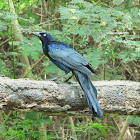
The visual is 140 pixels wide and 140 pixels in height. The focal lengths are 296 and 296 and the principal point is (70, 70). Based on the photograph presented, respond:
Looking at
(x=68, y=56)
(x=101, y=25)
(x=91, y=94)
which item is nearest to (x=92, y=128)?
(x=101, y=25)

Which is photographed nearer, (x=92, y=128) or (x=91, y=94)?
(x=91, y=94)

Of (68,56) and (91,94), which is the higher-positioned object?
(68,56)

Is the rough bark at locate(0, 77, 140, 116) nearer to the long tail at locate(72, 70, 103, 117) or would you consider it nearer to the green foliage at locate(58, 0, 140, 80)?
the long tail at locate(72, 70, 103, 117)

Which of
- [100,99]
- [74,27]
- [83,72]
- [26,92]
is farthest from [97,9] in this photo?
[26,92]

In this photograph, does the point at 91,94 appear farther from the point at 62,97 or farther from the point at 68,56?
the point at 68,56

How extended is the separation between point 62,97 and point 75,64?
62 centimetres

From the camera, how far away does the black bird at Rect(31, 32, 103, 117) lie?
3266 mm

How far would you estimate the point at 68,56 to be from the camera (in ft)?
13.2

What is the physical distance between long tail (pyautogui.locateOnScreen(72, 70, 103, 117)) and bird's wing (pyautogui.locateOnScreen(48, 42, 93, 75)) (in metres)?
0.09

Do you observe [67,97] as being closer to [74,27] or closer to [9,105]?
[9,105]

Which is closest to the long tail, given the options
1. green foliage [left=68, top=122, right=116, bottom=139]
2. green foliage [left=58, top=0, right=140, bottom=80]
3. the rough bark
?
the rough bark

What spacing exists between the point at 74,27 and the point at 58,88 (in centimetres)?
172

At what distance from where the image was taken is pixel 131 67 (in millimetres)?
8039

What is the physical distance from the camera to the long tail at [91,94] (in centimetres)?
319
